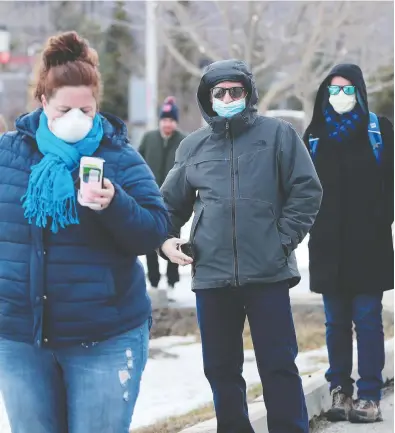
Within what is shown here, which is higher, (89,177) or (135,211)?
(89,177)

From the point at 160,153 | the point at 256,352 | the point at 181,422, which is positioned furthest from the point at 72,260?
the point at 160,153

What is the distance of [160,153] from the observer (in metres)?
10.5

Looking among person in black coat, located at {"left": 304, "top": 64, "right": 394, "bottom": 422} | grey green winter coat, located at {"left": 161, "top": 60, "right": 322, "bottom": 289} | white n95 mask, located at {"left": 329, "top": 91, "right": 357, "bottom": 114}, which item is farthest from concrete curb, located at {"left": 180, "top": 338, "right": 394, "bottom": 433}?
white n95 mask, located at {"left": 329, "top": 91, "right": 357, "bottom": 114}

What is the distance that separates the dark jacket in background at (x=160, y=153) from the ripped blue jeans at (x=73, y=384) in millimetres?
7033

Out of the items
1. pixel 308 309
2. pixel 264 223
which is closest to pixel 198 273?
pixel 264 223

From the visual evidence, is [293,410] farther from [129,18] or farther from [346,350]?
[129,18]

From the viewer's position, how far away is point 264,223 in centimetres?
444

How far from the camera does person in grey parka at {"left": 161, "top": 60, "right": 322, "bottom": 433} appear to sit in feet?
14.6

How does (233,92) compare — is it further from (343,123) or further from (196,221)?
(343,123)

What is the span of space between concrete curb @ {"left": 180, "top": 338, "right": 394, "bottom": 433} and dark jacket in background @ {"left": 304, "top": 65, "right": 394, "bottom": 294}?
1.98ft

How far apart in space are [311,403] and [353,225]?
0.99 m

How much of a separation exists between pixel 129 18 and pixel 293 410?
36.0 m

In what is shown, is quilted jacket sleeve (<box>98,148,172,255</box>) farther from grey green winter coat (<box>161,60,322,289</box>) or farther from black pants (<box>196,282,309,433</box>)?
black pants (<box>196,282,309,433</box>)

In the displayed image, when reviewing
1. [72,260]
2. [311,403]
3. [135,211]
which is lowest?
[311,403]
